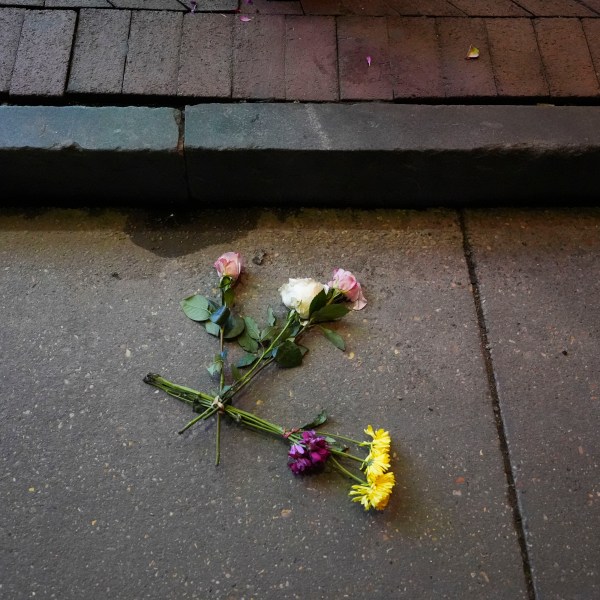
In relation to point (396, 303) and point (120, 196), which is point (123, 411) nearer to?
point (120, 196)

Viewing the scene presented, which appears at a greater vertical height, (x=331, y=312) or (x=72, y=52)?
(x=72, y=52)

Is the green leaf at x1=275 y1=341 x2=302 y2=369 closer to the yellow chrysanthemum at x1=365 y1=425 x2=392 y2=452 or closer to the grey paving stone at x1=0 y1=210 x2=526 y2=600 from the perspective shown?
the grey paving stone at x1=0 y1=210 x2=526 y2=600

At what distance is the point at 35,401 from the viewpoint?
1794 mm

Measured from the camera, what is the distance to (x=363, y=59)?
2.12m

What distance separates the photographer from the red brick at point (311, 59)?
2.05 metres

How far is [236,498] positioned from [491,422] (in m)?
0.75

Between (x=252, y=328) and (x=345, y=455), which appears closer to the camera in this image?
(x=345, y=455)

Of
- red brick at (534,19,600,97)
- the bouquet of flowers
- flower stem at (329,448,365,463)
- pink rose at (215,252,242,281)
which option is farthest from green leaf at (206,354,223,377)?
red brick at (534,19,600,97)

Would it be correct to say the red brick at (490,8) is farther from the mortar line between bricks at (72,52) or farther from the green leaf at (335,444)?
the green leaf at (335,444)

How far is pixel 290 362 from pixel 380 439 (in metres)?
0.35

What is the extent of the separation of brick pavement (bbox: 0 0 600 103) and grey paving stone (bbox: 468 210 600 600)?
465 mm

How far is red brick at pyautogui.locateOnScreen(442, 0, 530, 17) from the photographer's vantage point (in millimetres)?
2271

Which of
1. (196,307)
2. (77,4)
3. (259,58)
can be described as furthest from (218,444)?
(77,4)

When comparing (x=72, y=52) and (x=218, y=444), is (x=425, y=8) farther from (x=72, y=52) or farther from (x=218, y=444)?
(x=218, y=444)
